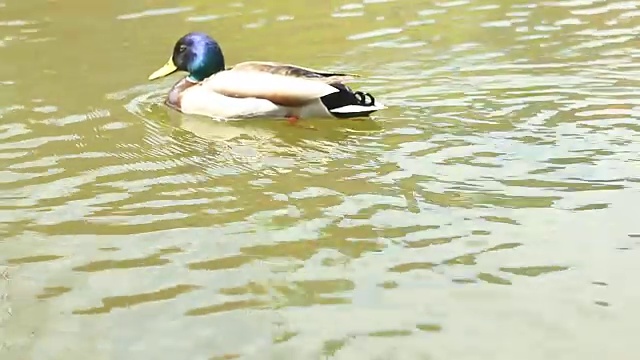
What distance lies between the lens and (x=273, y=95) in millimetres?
7074

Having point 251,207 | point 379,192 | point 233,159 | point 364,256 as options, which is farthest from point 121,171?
point 364,256

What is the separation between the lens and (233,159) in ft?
20.6

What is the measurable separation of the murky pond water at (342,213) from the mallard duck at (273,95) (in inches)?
4.2

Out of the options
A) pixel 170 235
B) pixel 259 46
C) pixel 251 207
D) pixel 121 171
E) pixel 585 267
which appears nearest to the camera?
pixel 585 267

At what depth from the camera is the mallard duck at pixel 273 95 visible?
23.0ft

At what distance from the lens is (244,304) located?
421 cm

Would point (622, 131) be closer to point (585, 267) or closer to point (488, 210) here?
point (488, 210)

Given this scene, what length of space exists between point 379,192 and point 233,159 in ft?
3.92

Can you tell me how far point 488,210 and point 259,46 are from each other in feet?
16.6

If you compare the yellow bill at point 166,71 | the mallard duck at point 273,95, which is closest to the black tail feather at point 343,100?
the mallard duck at point 273,95

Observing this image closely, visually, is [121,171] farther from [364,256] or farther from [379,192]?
[364,256]

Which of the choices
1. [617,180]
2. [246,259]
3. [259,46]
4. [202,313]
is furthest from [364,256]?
[259,46]

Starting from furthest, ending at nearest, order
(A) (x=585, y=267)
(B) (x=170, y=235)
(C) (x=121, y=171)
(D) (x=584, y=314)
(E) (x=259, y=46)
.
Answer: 1. (E) (x=259, y=46)
2. (C) (x=121, y=171)
3. (B) (x=170, y=235)
4. (A) (x=585, y=267)
5. (D) (x=584, y=314)

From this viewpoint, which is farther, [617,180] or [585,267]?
[617,180]
